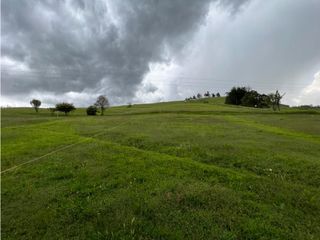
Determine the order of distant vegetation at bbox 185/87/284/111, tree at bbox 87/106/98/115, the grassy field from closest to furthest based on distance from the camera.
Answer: the grassy field < tree at bbox 87/106/98/115 < distant vegetation at bbox 185/87/284/111

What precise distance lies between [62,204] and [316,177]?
11.9m

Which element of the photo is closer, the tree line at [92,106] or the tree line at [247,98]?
the tree line at [92,106]

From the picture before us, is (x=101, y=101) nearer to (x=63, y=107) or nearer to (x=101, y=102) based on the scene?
(x=101, y=102)

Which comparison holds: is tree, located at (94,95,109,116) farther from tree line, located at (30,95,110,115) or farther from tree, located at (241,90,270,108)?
tree, located at (241,90,270,108)

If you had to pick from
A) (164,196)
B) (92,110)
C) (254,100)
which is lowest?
(164,196)

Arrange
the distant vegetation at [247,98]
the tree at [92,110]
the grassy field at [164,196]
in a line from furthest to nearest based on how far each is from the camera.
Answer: the distant vegetation at [247,98], the tree at [92,110], the grassy field at [164,196]

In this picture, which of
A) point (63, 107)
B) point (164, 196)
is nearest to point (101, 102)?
point (63, 107)

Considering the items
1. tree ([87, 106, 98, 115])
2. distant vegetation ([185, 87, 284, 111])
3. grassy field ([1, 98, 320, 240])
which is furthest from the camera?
distant vegetation ([185, 87, 284, 111])

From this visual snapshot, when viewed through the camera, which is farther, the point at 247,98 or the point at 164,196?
the point at 247,98

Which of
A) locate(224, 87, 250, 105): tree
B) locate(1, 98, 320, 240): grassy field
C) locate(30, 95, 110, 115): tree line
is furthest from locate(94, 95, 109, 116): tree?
locate(224, 87, 250, 105): tree

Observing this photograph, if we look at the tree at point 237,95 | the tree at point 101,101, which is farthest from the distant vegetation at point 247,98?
the tree at point 101,101

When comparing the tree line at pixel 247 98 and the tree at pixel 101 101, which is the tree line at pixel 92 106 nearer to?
the tree at pixel 101 101

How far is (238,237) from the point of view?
7.59 meters

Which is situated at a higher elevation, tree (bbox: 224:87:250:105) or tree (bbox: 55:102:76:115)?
tree (bbox: 224:87:250:105)
